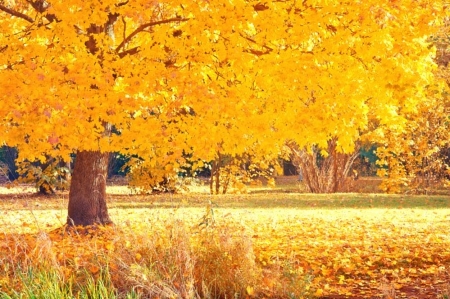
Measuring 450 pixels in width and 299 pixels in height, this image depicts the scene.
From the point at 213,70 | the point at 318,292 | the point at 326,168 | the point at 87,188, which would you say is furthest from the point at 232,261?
→ the point at 326,168

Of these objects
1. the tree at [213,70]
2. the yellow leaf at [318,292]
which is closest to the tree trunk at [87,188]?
the tree at [213,70]

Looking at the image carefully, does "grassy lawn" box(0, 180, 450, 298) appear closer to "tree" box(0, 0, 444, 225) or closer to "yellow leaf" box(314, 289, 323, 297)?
"yellow leaf" box(314, 289, 323, 297)

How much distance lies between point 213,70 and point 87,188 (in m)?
Result: 3.15

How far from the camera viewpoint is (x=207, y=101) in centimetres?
991

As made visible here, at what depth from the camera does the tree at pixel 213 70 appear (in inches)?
386

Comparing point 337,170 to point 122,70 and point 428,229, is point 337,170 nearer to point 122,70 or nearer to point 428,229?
point 428,229

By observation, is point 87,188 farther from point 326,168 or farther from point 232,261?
point 326,168

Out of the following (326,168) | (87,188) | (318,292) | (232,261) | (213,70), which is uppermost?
(213,70)

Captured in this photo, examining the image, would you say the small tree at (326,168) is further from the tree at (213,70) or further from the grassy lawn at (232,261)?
the tree at (213,70)

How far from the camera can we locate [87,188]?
1310cm

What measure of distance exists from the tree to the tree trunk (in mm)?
2068

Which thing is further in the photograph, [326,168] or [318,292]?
[326,168]

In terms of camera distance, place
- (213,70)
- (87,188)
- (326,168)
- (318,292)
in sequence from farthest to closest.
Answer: (326,168)
(87,188)
(213,70)
(318,292)

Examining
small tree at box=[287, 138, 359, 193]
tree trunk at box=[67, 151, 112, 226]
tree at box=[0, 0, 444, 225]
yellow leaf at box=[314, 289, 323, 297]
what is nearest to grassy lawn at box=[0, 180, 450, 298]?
yellow leaf at box=[314, 289, 323, 297]
